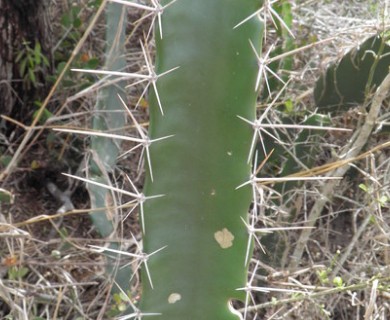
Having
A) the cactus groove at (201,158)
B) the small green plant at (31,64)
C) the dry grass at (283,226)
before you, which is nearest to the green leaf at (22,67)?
the small green plant at (31,64)

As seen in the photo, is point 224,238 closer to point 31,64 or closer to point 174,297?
point 174,297

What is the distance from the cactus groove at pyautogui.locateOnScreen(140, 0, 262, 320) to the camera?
41.1 inches

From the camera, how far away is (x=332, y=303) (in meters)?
1.82

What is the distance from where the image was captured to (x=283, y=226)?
185cm

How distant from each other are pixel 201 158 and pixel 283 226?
2.76 feet

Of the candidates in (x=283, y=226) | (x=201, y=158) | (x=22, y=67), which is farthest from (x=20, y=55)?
(x=201, y=158)

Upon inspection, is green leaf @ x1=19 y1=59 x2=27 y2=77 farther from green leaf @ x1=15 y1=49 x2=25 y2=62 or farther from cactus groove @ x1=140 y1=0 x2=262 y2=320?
cactus groove @ x1=140 y1=0 x2=262 y2=320

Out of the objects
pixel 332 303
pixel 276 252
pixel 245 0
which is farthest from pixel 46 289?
pixel 245 0

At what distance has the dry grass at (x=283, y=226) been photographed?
64.7 inches

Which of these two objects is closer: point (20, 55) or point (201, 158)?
point (201, 158)

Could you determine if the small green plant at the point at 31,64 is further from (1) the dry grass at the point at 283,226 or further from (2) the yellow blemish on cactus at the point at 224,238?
(2) the yellow blemish on cactus at the point at 224,238

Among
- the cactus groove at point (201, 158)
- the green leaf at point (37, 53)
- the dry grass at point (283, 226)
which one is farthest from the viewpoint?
the green leaf at point (37, 53)

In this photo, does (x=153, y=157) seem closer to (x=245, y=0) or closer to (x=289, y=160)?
(x=245, y=0)

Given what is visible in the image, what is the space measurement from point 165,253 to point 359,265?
81cm
